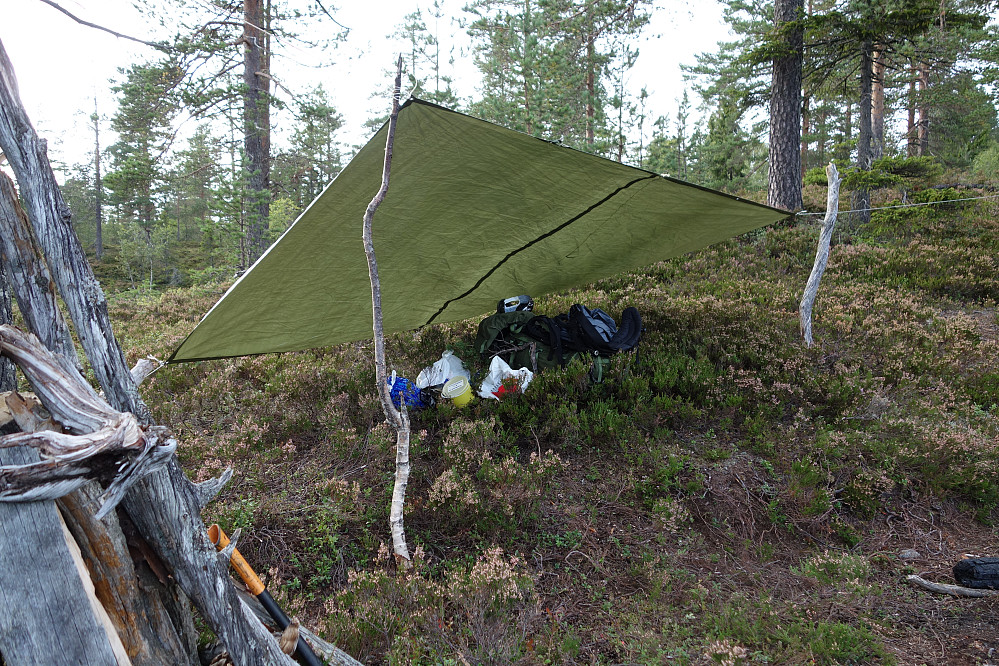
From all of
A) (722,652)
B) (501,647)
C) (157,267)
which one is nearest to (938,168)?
(722,652)

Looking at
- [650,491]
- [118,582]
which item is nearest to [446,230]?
[650,491]

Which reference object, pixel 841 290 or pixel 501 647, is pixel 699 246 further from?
pixel 501 647

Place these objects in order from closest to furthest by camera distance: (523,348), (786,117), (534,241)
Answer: (534,241) < (523,348) < (786,117)

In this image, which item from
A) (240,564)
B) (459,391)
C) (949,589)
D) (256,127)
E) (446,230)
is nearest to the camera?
(240,564)

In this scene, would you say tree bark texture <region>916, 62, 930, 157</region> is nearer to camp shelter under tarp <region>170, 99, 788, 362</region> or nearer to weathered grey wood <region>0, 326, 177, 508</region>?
camp shelter under tarp <region>170, 99, 788, 362</region>

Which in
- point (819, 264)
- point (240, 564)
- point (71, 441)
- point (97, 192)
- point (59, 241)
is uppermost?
point (97, 192)

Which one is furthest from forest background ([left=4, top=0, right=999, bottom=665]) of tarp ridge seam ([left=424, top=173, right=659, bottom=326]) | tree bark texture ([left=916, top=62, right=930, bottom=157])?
tree bark texture ([left=916, top=62, right=930, bottom=157])

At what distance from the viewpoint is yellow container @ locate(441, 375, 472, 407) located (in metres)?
5.02

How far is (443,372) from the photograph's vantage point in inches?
220

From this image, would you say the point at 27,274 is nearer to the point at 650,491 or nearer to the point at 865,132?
the point at 650,491

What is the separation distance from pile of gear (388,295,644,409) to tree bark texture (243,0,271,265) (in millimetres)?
8447

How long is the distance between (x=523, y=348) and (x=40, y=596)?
183 inches

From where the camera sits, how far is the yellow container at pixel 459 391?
5.02 metres

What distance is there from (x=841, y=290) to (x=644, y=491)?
5.65 m
